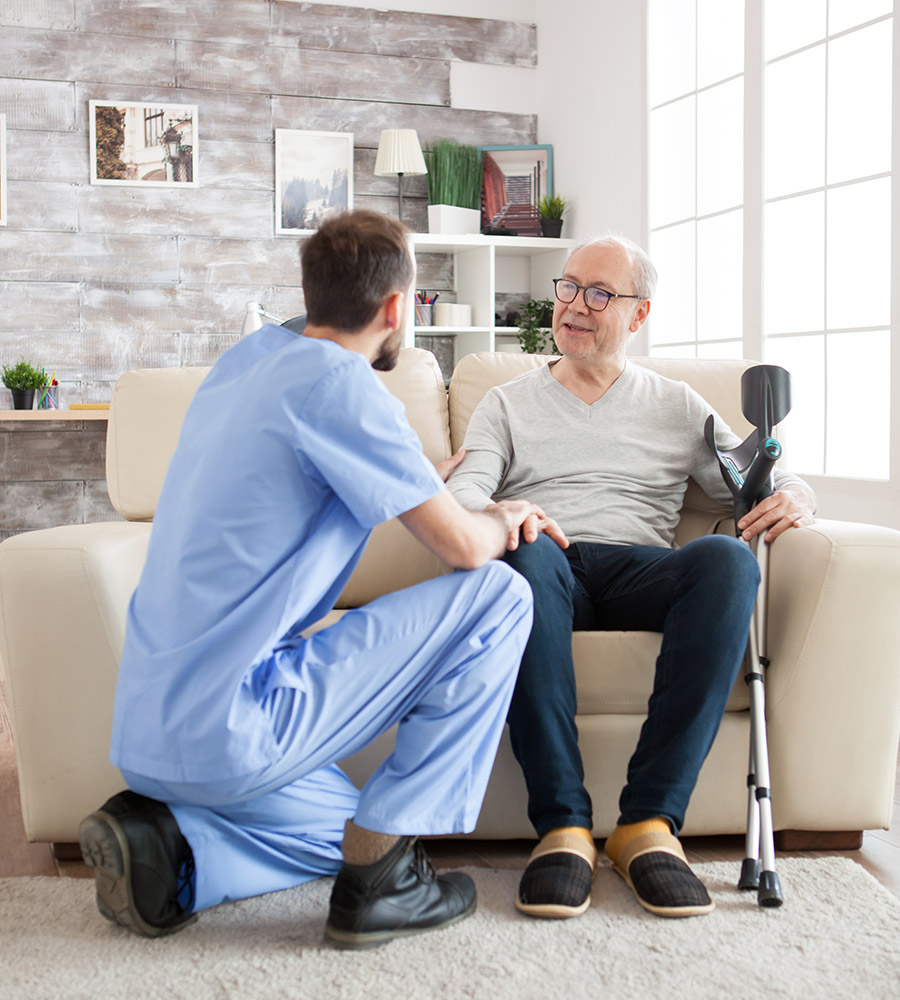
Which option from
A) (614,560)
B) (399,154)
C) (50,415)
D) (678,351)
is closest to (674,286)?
(678,351)

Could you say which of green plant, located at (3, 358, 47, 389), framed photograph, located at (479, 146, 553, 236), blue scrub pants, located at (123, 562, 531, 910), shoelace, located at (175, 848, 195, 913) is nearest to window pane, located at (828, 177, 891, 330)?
framed photograph, located at (479, 146, 553, 236)

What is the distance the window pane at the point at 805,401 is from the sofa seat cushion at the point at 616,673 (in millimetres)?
1829

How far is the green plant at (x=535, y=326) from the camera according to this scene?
5.09m

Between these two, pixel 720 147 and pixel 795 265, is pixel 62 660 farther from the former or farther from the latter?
pixel 720 147

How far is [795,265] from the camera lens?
3.71m

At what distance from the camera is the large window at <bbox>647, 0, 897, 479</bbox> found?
11.0 ft

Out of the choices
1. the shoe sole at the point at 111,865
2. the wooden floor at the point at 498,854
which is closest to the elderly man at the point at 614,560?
the wooden floor at the point at 498,854

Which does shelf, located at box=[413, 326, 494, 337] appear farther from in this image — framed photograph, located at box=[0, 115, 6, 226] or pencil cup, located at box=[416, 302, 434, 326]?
framed photograph, located at box=[0, 115, 6, 226]

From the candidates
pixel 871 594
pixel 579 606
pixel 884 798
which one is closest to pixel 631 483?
pixel 579 606

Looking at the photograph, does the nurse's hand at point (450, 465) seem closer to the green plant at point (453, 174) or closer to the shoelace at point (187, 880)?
the shoelace at point (187, 880)

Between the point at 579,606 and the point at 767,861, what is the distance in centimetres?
55

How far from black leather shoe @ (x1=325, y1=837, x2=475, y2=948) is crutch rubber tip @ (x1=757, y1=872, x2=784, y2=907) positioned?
49 centimetres

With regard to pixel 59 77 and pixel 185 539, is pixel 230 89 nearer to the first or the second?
pixel 59 77

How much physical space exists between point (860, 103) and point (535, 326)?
205cm
